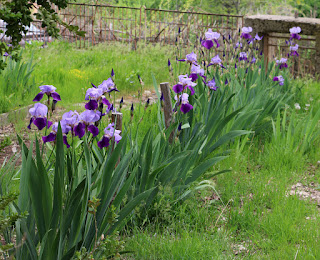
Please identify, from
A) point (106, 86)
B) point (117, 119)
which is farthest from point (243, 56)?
point (106, 86)

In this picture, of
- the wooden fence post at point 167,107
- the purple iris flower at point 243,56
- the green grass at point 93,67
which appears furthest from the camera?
the green grass at point 93,67

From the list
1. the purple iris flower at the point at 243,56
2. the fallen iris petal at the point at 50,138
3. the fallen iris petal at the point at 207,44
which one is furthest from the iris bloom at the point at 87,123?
the purple iris flower at the point at 243,56

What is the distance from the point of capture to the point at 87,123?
1927 mm

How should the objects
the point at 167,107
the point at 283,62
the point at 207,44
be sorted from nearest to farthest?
the point at 167,107
the point at 207,44
the point at 283,62

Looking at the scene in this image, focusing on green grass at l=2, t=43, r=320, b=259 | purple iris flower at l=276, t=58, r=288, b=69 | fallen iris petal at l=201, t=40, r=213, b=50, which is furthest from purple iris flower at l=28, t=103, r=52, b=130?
purple iris flower at l=276, t=58, r=288, b=69

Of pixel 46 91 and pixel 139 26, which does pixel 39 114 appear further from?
pixel 139 26

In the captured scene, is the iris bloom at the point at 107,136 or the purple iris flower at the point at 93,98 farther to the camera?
the iris bloom at the point at 107,136

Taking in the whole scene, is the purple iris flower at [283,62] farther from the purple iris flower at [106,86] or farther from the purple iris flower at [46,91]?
the purple iris flower at [46,91]

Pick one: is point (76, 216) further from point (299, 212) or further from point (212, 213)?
point (299, 212)

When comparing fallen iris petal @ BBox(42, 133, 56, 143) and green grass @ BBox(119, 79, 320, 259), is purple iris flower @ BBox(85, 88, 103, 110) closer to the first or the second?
fallen iris petal @ BBox(42, 133, 56, 143)

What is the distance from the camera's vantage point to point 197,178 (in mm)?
3148

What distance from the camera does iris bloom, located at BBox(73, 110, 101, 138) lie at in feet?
6.26

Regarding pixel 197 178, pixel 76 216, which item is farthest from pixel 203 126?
pixel 76 216

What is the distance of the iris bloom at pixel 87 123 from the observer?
1.91m
